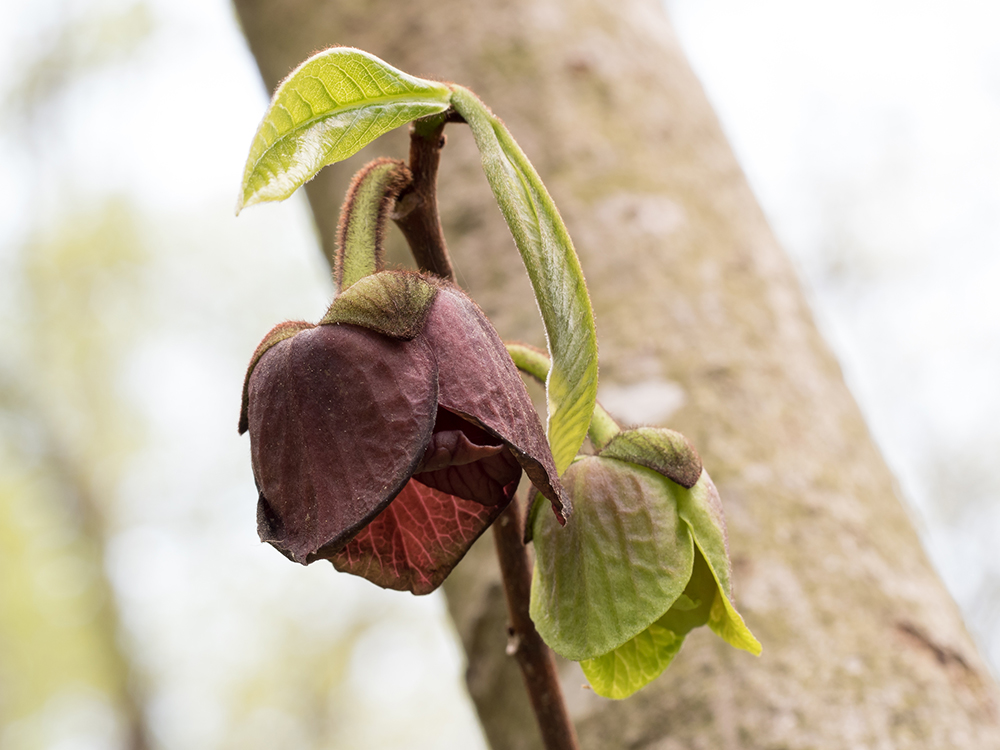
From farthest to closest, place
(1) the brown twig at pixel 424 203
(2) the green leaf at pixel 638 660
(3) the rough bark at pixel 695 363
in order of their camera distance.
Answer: (3) the rough bark at pixel 695 363, (2) the green leaf at pixel 638 660, (1) the brown twig at pixel 424 203

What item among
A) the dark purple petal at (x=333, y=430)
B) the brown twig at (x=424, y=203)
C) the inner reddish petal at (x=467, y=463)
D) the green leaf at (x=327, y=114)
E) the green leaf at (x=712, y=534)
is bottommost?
the green leaf at (x=712, y=534)

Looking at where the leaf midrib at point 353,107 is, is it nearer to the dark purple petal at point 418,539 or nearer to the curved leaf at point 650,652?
the dark purple petal at point 418,539

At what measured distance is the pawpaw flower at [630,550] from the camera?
62 cm

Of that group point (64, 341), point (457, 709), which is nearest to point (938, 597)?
point (64, 341)

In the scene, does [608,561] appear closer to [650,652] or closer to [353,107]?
[650,652]

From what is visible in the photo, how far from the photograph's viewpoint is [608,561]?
0.63 m

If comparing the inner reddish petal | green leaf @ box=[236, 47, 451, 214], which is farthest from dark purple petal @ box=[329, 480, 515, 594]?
green leaf @ box=[236, 47, 451, 214]

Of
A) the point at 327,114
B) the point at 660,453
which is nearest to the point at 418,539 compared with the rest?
the point at 660,453

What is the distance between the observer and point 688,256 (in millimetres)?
1402

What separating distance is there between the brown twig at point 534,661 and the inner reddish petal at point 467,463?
0.51 feet

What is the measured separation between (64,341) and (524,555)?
36.1ft

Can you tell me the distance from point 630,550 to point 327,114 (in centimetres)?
41

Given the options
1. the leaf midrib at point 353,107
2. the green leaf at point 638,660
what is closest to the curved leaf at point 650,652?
the green leaf at point 638,660

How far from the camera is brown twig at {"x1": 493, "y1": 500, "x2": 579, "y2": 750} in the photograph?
29.3 inches
